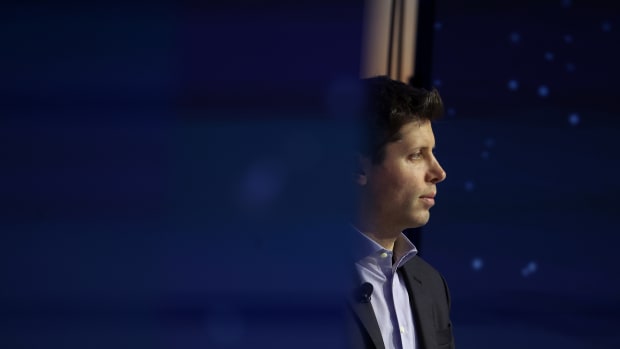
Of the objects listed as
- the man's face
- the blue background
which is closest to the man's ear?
the man's face

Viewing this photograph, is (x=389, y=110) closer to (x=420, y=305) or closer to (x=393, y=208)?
(x=393, y=208)

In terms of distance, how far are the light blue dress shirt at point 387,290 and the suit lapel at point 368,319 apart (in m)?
0.05

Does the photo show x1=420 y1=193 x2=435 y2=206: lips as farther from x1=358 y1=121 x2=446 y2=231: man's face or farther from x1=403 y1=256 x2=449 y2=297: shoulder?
x1=403 y1=256 x2=449 y2=297: shoulder

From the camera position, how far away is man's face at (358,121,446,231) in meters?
1.30

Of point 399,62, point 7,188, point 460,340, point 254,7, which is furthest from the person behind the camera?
point 460,340

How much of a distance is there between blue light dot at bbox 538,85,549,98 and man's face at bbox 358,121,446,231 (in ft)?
2.82

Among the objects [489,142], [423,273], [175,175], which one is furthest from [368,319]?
[489,142]

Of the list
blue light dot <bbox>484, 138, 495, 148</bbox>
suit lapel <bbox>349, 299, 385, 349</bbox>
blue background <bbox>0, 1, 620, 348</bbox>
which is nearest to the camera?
blue background <bbox>0, 1, 620, 348</bbox>

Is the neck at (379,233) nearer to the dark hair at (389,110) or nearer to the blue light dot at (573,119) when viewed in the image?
the dark hair at (389,110)

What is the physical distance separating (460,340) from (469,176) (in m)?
0.48

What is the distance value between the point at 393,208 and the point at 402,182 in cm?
5

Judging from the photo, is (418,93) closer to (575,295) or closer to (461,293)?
(461,293)

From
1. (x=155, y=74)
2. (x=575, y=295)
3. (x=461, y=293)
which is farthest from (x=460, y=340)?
(x=155, y=74)

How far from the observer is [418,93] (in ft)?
4.53
